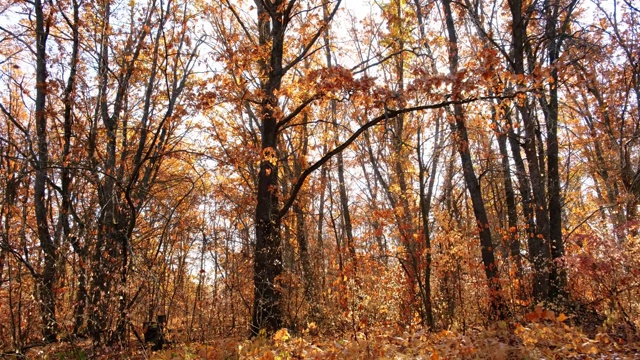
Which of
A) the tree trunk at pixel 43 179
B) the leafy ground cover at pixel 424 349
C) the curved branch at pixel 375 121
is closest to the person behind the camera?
the leafy ground cover at pixel 424 349

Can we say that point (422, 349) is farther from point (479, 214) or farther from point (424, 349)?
point (479, 214)

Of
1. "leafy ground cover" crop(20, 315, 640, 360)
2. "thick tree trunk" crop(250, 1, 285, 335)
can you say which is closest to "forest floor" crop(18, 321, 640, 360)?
"leafy ground cover" crop(20, 315, 640, 360)

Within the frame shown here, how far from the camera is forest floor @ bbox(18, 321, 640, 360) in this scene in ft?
16.6

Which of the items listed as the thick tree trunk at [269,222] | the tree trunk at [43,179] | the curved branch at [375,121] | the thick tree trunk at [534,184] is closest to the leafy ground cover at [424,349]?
the tree trunk at [43,179]

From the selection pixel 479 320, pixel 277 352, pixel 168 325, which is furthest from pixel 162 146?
pixel 479 320

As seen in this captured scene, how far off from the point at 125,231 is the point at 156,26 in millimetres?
4998

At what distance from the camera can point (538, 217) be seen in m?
9.49

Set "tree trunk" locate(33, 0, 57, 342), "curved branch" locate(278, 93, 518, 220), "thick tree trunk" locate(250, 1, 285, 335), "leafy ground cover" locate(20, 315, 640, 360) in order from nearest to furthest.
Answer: "leafy ground cover" locate(20, 315, 640, 360) < "tree trunk" locate(33, 0, 57, 342) < "curved branch" locate(278, 93, 518, 220) < "thick tree trunk" locate(250, 1, 285, 335)

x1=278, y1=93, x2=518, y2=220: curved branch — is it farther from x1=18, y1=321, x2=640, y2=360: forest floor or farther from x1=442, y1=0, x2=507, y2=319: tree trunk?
x1=18, y1=321, x2=640, y2=360: forest floor

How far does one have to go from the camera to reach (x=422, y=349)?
214 inches

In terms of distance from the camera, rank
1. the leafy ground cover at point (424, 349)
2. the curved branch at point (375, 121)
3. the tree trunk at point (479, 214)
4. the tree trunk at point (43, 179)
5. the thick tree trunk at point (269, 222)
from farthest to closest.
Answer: the tree trunk at point (479, 214)
the thick tree trunk at point (269, 222)
the curved branch at point (375, 121)
the tree trunk at point (43, 179)
the leafy ground cover at point (424, 349)

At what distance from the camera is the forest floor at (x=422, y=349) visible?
16.6 ft

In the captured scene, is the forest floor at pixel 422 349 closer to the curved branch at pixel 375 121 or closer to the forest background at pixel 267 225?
the forest background at pixel 267 225

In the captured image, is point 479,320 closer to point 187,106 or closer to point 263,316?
point 263,316
